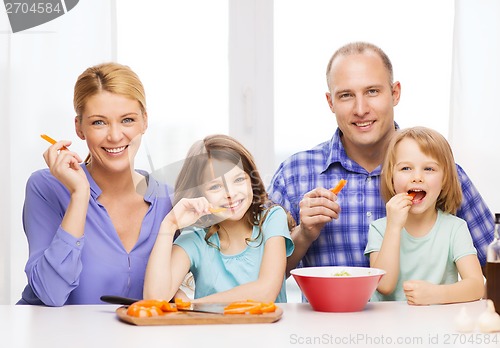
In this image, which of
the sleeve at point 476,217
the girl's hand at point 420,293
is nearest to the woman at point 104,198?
the girl's hand at point 420,293

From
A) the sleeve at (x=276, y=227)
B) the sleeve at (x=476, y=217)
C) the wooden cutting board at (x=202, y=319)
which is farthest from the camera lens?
the sleeve at (x=476, y=217)

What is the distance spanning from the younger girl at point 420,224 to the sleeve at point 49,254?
2.17ft

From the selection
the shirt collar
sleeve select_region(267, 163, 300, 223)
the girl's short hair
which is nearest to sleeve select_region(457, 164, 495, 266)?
the girl's short hair

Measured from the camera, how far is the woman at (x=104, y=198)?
1.64 meters

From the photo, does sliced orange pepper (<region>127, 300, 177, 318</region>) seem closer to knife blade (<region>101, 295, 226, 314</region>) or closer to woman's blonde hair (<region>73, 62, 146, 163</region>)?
knife blade (<region>101, 295, 226, 314</region>)

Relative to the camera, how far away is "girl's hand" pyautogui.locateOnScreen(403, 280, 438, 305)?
1.45 metres

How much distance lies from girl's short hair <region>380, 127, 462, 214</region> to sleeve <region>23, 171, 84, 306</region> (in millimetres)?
737

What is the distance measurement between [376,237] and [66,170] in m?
0.72

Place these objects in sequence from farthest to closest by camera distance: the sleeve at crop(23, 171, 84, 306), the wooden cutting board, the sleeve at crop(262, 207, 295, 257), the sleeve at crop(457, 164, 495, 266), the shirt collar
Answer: the shirt collar → the sleeve at crop(457, 164, 495, 266) → the sleeve at crop(262, 207, 295, 257) → the sleeve at crop(23, 171, 84, 306) → the wooden cutting board

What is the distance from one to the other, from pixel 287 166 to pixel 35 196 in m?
0.73

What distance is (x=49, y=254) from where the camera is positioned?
5.03ft

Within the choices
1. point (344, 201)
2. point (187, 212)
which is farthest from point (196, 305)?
point (344, 201)

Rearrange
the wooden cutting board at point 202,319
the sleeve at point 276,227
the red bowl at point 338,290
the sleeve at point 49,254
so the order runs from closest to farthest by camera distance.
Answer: the wooden cutting board at point 202,319
the red bowl at point 338,290
the sleeve at point 49,254
the sleeve at point 276,227

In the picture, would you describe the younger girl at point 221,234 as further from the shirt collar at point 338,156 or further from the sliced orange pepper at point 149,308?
the shirt collar at point 338,156
